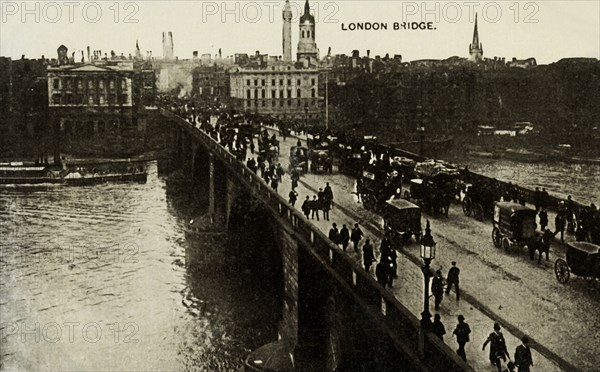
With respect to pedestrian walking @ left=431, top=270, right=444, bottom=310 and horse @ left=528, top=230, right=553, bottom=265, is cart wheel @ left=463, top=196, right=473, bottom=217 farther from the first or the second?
pedestrian walking @ left=431, top=270, right=444, bottom=310

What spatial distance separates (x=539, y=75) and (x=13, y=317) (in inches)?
3661

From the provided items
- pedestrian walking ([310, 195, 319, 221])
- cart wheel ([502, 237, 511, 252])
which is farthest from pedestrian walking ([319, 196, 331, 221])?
cart wheel ([502, 237, 511, 252])

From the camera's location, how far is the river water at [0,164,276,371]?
30.1 meters

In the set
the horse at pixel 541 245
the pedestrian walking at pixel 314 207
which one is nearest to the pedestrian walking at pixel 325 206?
the pedestrian walking at pixel 314 207

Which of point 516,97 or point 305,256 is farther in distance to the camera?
point 516,97

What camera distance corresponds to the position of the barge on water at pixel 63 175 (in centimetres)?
7531

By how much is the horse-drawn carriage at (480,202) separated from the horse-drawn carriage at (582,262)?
342 inches

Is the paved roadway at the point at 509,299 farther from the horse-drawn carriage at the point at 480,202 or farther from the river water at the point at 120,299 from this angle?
the river water at the point at 120,299

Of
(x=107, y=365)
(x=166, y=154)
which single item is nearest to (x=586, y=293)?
(x=107, y=365)

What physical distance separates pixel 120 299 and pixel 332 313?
59.1 feet

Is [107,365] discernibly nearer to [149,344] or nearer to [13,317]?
[149,344]

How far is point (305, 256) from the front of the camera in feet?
78.3

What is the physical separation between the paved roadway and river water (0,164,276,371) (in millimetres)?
8853

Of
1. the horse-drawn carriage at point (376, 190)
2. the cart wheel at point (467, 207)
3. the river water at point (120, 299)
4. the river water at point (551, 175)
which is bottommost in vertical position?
the river water at point (120, 299)
